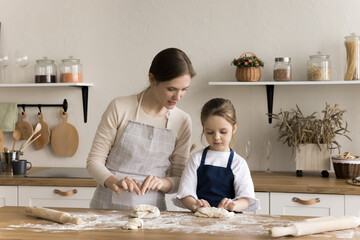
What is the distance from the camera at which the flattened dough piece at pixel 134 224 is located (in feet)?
5.99

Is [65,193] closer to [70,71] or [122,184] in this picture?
[70,71]

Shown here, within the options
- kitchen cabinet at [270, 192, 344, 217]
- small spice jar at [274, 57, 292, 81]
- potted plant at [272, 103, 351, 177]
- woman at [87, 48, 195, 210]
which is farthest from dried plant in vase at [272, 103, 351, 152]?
woman at [87, 48, 195, 210]

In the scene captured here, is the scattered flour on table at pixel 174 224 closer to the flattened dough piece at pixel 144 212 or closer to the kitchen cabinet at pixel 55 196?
the flattened dough piece at pixel 144 212

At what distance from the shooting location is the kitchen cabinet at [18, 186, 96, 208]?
3217mm

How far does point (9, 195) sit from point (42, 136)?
1.97 ft

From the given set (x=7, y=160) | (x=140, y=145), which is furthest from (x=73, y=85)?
(x=140, y=145)

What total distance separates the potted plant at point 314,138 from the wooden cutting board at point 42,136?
1.55 m

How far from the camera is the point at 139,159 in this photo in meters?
2.40

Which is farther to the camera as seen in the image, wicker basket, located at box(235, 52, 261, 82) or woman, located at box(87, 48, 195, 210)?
wicker basket, located at box(235, 52, 261, 82)

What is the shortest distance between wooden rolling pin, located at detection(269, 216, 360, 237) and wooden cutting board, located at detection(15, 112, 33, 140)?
2414mm

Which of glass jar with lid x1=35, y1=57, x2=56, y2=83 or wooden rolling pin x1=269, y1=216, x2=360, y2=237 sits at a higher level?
glass jar with lid x1=35, y1=57, x2=56, y2=83

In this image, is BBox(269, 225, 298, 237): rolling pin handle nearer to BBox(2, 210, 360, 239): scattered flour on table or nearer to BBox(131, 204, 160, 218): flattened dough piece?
BBox(2, 210, 360, 239): scattered flour on table

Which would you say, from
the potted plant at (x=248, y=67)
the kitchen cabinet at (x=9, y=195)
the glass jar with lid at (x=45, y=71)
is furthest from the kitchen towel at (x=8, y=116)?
the potted plant at (x=248, y=67)

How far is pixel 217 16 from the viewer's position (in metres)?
3.60
